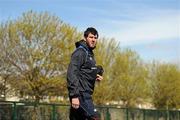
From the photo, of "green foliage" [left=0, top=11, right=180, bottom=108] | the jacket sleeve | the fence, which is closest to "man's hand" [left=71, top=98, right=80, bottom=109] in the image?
the jacket sleeve

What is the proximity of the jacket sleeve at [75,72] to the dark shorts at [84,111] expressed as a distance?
10.4 inches

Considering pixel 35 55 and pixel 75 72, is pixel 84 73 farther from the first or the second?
pixel 35 55

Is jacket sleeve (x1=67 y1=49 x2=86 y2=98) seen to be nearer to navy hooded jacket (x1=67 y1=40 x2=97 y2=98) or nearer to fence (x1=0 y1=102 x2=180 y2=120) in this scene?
navy hooded jacket (x1=67 y1=40 x2=97 y2=98)

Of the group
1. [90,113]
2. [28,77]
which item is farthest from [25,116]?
[28,77]

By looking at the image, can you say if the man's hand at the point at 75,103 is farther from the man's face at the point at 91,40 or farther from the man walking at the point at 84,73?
the man's face at the point at 91,40

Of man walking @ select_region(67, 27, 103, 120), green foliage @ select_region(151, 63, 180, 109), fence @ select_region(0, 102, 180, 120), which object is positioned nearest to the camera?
man walking @ select_region(67, 27, 103, 120)

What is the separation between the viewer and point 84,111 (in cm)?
665

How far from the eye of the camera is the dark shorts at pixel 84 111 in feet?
21.8

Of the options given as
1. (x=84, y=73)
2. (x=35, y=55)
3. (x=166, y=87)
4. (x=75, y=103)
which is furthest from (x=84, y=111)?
(x=166, y=87)

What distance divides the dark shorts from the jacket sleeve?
0.26 metres

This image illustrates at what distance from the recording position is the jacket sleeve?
251 inches

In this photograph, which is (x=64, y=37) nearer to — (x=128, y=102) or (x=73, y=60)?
(x=128, y=102)

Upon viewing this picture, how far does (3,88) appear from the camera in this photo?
35.9m

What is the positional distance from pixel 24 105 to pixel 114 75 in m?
30.1
